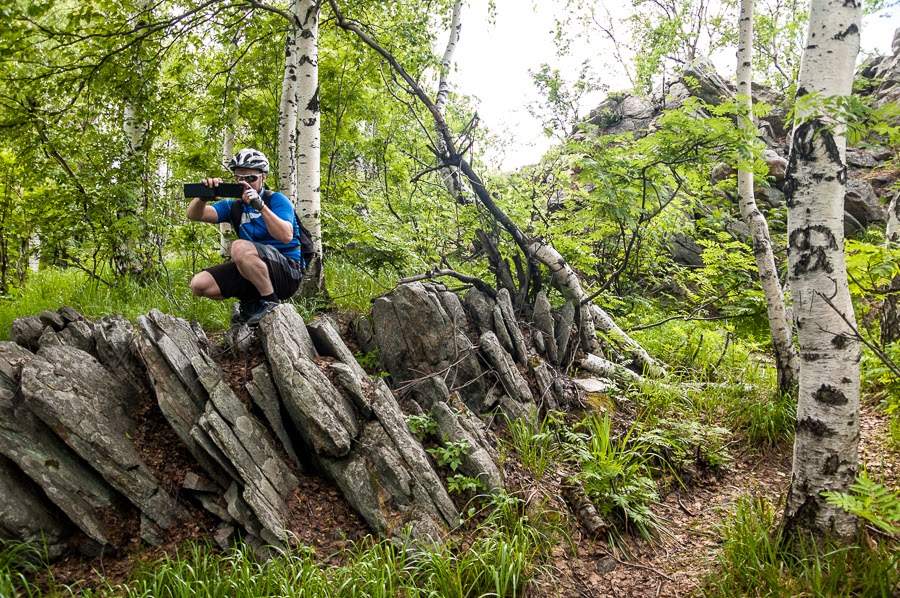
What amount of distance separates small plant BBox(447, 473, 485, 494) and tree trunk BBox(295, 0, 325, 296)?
3.30 m

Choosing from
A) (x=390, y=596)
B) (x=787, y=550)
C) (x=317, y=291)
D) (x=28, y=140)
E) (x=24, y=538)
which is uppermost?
(x=28, y=140)

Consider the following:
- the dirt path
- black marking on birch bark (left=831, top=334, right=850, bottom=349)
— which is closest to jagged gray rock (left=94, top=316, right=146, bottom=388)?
the dirt path

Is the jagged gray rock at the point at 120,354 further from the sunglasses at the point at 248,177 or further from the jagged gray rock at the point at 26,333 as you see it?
the sunglasses at the point at 248,177

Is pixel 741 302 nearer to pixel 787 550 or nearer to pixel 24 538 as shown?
pixel 787 550

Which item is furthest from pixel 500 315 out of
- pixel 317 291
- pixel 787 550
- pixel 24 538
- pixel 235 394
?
pixel 24 538

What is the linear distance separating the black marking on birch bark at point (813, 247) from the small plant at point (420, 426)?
3285mm

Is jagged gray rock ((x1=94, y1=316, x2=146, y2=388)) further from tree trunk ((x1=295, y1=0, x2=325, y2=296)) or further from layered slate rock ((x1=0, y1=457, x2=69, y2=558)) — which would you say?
tree trunk ((x1=295, y1=0, x2=325, y2=296))

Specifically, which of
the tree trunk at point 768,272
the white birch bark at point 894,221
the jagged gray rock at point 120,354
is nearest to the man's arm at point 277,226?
the jagged gray rock at point 120,354

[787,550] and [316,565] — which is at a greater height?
[316,565]

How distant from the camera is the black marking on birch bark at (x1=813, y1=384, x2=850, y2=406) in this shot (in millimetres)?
3443

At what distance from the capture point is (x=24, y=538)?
3.64 m

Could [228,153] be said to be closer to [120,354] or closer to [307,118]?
[307,118]

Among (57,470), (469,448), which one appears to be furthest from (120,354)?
(469,448)

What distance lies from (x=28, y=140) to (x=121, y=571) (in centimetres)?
570
